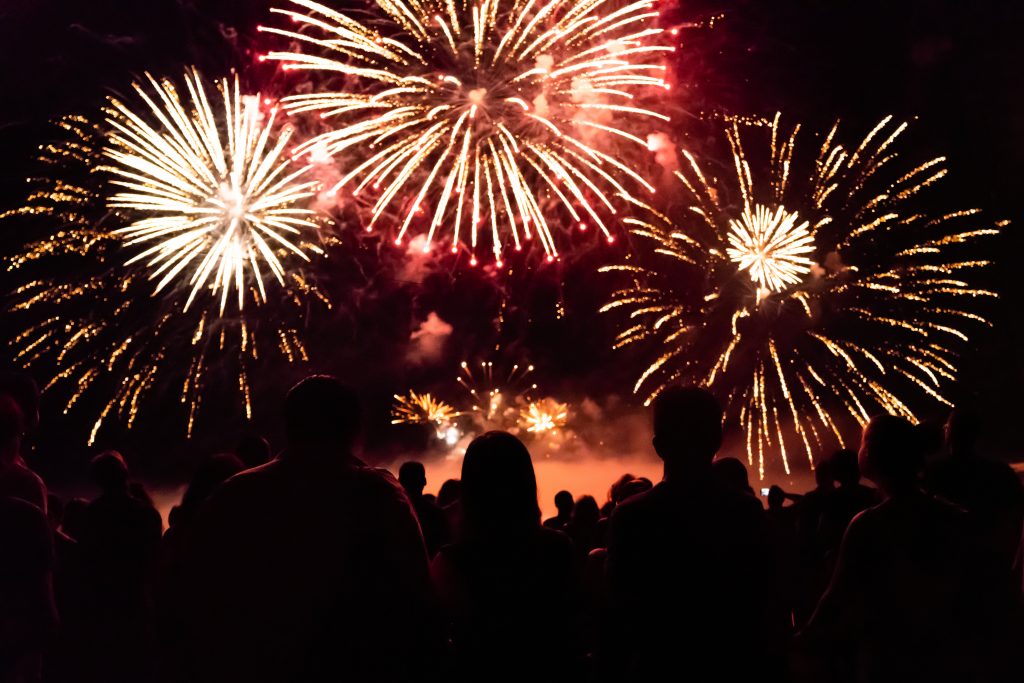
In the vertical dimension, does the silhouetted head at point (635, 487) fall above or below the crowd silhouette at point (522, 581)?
above

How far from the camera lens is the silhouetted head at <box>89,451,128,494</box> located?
16.8 ft

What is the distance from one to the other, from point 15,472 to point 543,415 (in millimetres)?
24551

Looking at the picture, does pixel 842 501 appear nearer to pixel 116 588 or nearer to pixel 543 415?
pixel 116 588

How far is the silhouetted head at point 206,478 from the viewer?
425cm

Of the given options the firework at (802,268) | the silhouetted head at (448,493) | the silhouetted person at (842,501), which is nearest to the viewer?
the silhouetted person at (842,501)

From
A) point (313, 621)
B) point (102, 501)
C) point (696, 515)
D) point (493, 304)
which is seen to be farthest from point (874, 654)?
point (493, 304)

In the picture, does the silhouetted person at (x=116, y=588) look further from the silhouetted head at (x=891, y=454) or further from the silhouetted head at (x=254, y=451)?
the silhouetted head at (x=891, y=454)

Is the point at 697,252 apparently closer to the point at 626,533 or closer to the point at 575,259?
the point at 575,259

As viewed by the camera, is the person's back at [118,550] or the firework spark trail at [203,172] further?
the firework spark trail at [203,172]

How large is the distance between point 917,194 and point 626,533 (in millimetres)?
17598

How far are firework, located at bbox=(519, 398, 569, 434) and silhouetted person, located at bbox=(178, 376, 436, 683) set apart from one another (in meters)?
24.7

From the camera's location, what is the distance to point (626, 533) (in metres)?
3.08

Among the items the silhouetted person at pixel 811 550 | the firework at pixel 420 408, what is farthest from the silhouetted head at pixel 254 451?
the firework at pixel 420 408

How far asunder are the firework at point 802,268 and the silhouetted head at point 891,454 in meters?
12.5
